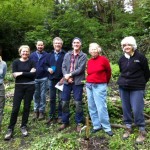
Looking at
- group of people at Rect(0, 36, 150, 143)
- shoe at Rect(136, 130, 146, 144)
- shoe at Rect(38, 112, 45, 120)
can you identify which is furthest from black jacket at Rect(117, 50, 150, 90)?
shoe at Rect(38, 112, 45, 120)

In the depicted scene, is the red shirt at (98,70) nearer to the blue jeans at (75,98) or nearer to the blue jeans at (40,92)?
the blue jeans at (75,98)

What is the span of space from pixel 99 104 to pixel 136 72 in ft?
3.65

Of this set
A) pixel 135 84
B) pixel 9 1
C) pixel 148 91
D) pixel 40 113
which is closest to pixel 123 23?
pixel 9 1

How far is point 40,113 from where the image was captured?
7.82 meters

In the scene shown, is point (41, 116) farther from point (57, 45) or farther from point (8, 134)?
point (57, 45)

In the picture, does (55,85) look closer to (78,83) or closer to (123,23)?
(78,83)

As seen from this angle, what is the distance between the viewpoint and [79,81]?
662 cm

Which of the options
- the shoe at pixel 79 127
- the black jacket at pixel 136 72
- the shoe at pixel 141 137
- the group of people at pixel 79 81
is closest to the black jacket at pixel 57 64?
the group of people at pixel 79 81

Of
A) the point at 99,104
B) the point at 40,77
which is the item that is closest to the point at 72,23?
the point at 40,77

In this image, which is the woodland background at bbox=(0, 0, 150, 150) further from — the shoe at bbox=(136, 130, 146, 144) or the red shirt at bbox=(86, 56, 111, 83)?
the red shirt at bbox=(86, 56, 111, 83)

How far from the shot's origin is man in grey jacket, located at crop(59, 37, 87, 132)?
6621 mm

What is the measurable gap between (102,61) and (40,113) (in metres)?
2.60

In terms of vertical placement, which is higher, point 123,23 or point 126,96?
point 123,23

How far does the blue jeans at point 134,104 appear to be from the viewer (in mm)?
5693
